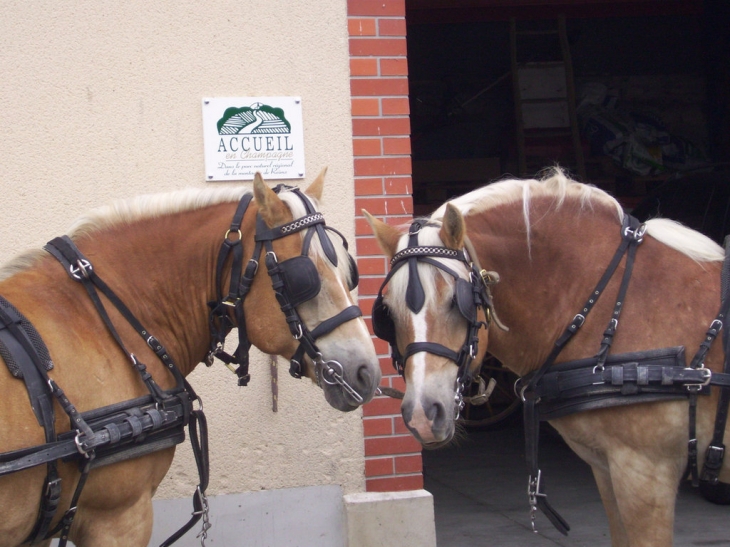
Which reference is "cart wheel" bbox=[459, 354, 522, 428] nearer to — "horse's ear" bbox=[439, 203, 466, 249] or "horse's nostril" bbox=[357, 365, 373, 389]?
"horse's ear" bbox=[439, 203, 466, 249]

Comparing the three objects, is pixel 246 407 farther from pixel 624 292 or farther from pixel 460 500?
pixel 460 500

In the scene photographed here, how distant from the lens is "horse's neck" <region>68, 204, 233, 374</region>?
2.41 meters

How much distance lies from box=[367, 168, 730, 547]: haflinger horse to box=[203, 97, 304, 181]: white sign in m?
1.09

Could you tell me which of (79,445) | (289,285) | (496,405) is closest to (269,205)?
(289,285)

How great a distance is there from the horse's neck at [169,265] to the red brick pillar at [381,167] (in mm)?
1314

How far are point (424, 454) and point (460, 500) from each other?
1561 mm

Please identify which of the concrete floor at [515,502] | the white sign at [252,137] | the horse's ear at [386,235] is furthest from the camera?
the concrete floor at [515,502]

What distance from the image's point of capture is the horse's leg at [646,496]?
2465 mm

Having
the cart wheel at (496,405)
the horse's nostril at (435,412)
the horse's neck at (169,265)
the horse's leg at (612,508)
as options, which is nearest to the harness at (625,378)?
the horse's leg at (612,508)

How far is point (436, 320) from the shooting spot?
8.23ft

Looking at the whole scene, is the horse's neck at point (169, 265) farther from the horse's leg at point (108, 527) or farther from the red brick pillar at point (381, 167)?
the red brick pillar at point (381, 167)

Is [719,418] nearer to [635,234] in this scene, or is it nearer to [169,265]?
[635,234]

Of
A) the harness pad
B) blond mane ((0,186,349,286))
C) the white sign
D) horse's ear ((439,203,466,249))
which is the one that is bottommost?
the harness pad

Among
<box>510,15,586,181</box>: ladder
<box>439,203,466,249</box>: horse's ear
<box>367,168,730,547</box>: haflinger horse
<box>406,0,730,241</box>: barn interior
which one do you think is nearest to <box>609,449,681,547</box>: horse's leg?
<box>367,168,730,547</box>: haflinger horse
